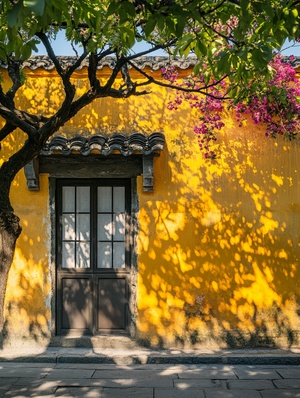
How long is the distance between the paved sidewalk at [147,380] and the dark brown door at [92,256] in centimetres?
90

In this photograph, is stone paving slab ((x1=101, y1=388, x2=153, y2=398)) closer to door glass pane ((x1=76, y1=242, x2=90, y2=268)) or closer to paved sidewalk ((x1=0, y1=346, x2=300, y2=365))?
paved sidewalk ((x1=0, y1=346, x2=300, y2=365))

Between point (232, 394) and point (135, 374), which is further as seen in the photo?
point (135, 374)

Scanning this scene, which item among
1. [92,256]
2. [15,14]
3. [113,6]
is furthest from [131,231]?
[15,14]

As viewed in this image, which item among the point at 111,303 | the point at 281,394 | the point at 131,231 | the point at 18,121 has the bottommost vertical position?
the point at 281,394

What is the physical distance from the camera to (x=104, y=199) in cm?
870

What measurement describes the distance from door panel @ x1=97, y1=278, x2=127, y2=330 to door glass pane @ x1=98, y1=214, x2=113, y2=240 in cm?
64

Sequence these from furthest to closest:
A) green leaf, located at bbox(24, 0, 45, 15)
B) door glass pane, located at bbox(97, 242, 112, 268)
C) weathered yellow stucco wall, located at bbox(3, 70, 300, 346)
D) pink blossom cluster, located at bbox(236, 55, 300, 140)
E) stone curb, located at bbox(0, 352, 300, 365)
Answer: door glass pane, located at bbox(97, 242, 112, 268) < weathered yellow stucco wall, located at bbox(3, 70, 300, 346) < pink blossom cluster, located at bbox(236, 55, 300, 140) < stone curb, located at bbox(0, 352, 300, 365) < green leaf, located at bbox(24, 0, 45, 15)

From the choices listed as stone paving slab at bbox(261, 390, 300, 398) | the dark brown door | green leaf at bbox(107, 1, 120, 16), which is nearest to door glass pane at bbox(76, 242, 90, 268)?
the dark brown door

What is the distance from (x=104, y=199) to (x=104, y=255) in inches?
32.8

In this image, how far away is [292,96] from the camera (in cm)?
816

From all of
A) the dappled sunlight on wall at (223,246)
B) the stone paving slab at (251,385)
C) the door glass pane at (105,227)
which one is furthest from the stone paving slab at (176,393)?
the door glass pane at (105,227)

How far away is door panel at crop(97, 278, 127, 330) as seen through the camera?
857 cm

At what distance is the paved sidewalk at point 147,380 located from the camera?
21.1 ft

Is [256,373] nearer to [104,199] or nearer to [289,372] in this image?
[289,372]
